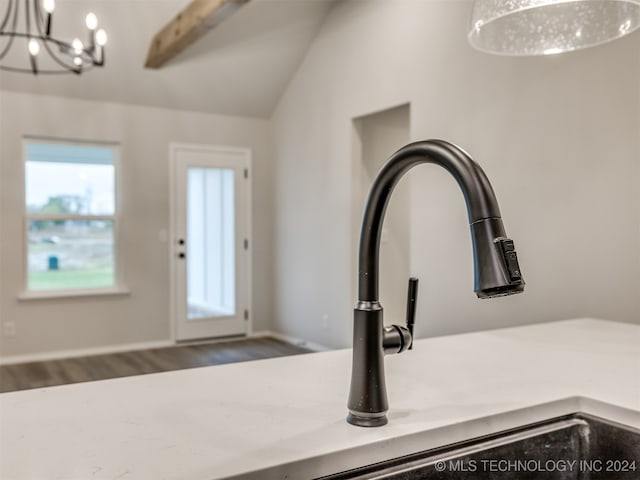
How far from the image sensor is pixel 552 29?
5.58 feet

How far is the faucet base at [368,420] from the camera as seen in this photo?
0.82m

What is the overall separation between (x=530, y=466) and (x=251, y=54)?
189 inches

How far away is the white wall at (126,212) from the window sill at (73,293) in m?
0.05

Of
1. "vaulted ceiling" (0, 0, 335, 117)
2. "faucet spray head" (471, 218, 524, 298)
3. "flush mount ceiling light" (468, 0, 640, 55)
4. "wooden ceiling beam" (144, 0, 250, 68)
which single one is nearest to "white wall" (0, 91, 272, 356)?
"vaulted ceiling" (0, 0, 335, 117)

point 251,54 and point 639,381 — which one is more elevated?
point 251,54

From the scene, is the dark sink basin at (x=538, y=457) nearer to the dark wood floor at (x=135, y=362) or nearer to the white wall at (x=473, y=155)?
the white wall at (x=473, y=155)

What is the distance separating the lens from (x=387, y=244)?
4758 mm

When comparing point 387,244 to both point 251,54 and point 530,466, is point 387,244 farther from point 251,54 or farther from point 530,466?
point 530,466

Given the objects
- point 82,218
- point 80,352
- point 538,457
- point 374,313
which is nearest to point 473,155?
point 538,457

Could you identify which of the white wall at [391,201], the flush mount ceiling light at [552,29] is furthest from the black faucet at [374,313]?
the white wall at [391,201]

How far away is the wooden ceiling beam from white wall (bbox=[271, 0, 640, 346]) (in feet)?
3.94

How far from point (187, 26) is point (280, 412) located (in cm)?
385

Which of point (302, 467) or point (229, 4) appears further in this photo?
point (229, 4)

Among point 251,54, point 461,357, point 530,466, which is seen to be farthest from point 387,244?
point 530,466
